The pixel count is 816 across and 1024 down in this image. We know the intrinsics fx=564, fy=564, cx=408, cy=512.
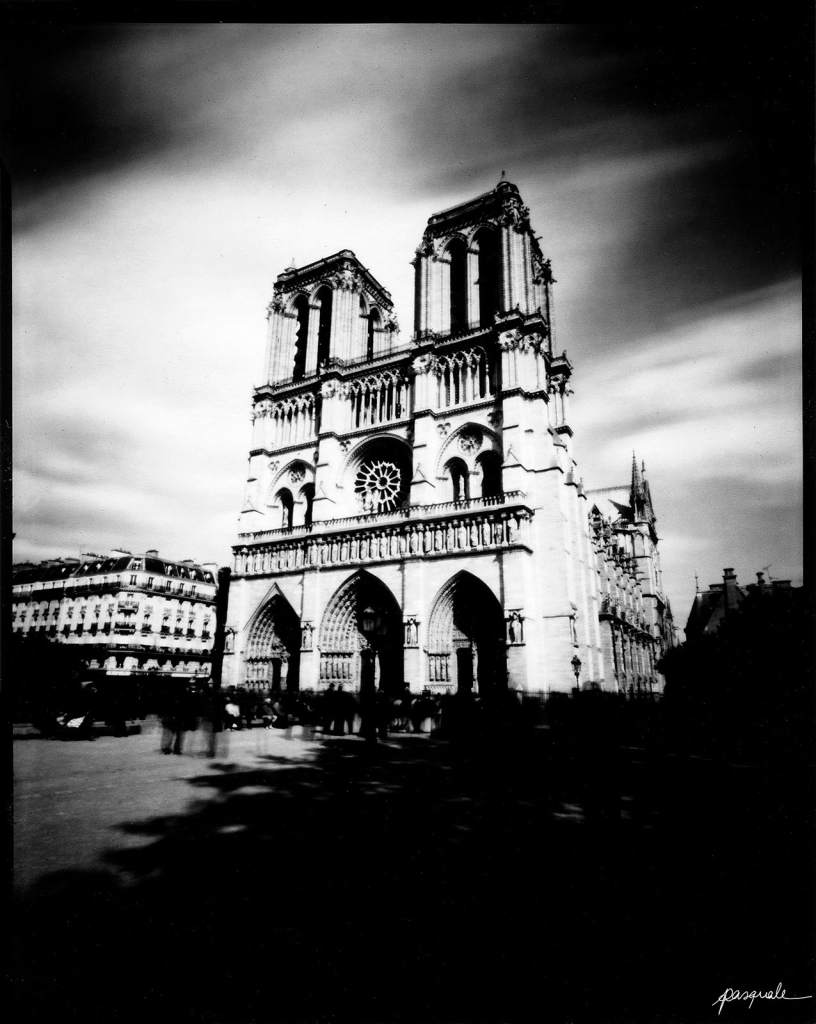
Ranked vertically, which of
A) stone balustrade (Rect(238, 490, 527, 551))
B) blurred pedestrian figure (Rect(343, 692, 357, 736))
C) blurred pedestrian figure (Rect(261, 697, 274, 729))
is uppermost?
stone balustrade (Rect(238, 490, 527, 551))

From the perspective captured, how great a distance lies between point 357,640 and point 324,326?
17930 mm

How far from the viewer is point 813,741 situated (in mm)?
4984

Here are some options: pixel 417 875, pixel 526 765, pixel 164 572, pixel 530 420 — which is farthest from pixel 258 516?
pixel 417 875

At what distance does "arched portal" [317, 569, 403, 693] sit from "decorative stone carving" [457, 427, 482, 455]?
661cm

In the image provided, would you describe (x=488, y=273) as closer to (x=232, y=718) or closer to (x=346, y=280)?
(x=346, y=280)

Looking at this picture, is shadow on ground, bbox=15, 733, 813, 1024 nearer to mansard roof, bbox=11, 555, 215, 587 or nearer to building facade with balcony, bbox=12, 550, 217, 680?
mansard roof, bbox=11, 555, 215, 587

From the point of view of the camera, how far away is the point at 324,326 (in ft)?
105

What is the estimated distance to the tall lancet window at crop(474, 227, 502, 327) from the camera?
25797mm

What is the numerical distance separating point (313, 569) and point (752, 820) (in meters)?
20.6

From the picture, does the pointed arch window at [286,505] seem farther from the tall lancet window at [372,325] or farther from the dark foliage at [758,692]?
the dark foliage at [758,692]

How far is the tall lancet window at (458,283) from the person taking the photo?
1065 inches

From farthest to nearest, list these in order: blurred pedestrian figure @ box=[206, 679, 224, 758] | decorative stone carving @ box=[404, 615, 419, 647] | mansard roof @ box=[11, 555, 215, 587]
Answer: mansard roof @ box=[11, 555, 215, 587] → decorative stone carving @ box=[404, 615, 419, 647] → blurred pedestrian figure @ box=[206, 679, 224, 758]

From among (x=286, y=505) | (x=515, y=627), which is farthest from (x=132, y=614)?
(x=515, y=627)
